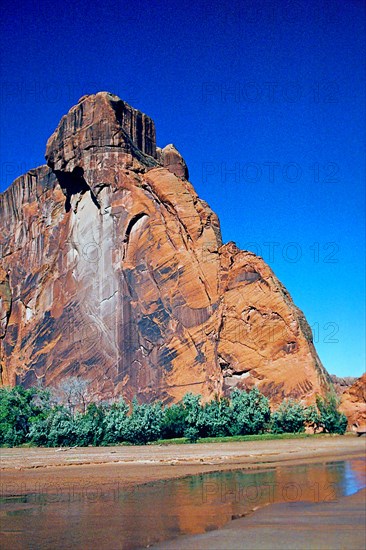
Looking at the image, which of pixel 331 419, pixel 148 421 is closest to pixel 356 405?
pixel 331 419

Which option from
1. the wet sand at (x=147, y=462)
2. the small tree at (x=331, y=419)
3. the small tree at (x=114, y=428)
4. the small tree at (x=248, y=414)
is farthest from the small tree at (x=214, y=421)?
the small tree at (x=331, y=419)

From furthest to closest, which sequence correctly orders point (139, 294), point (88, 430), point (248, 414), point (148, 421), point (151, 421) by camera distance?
point (139, 294) → point (248, 414) → point (151, 421) → point (148, 421) → point (88, 430)

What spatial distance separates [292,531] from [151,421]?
37903 mm

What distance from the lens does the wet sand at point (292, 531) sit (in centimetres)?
1165

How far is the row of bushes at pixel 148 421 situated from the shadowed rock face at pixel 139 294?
6.76 m

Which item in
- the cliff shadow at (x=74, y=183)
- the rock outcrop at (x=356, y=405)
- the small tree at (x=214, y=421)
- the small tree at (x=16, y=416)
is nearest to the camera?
the small tree at (x=16, y=416)

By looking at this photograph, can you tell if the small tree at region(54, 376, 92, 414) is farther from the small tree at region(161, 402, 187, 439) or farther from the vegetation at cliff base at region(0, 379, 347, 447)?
the small tree at region(161, 402, 187, 439)

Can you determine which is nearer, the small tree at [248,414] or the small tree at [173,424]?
the small tree at [173,424]

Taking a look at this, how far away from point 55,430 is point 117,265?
3262 centimetres

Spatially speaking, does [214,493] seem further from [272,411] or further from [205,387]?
[205,387]

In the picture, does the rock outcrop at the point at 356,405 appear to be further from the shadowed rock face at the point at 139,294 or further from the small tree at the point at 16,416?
the small tree at the point at 16,416

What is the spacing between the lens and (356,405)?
204 feet

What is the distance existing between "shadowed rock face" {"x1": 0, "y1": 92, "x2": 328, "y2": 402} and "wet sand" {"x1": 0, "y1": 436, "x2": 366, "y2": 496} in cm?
2246

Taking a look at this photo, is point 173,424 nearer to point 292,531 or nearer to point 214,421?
point 214,421
